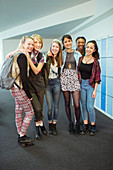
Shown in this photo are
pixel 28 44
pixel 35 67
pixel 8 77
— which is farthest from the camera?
pixel 35 67

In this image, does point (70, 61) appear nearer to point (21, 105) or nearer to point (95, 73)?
point (95, 73)

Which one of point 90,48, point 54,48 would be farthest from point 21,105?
point 90,48

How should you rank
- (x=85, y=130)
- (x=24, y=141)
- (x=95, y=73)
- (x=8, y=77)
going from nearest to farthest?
(x=8, y=77) < (x=24, y=141) < (x=95, y=73) < (x=85, y=130)

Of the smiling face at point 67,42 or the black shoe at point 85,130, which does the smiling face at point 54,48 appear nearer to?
the smiling face at point 67,42

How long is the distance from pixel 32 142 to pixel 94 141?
3.19ft

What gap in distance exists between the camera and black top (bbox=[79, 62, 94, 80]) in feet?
7.47

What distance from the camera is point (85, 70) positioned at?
2301 mm

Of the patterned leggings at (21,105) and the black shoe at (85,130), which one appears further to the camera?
the black shoe at (85,130)

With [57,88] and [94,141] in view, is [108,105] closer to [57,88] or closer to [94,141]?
[94,141]

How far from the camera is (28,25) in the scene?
5.54m

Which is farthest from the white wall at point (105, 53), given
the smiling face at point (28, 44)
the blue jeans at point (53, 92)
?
the smiling face at point (28, 44)

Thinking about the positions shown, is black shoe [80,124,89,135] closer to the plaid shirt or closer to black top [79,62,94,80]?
the plaid shirt

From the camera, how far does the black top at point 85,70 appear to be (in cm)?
228

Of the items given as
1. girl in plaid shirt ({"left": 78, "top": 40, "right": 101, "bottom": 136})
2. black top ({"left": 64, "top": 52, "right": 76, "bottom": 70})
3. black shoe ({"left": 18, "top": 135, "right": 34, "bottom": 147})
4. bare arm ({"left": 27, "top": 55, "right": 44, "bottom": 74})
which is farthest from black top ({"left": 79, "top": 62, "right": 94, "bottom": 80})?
black shoe ({"left": 18, "top": 135, "right": 34, "bottom": 147})
